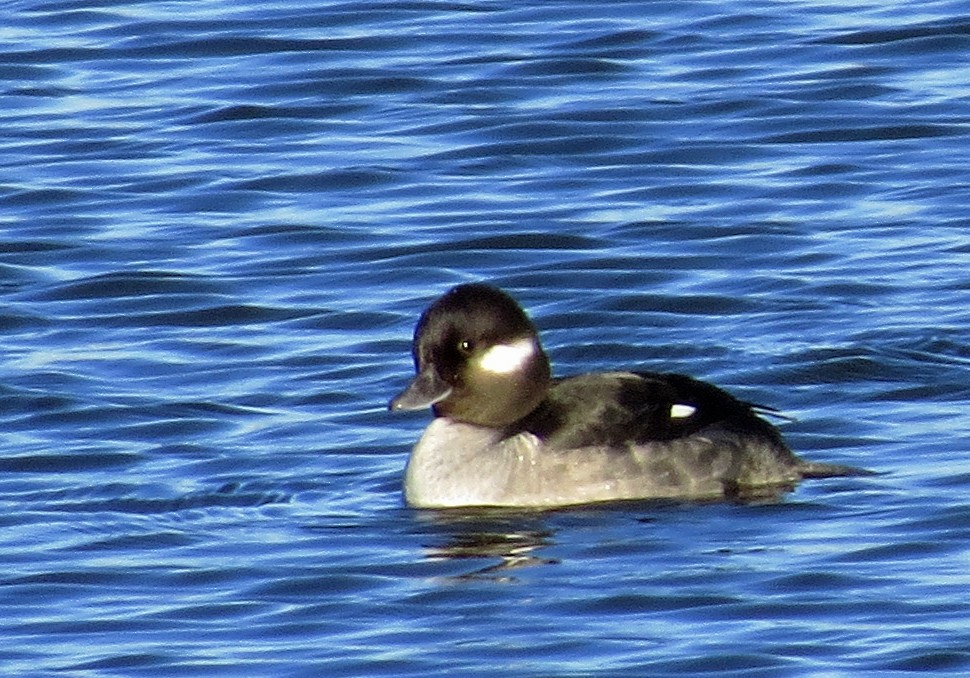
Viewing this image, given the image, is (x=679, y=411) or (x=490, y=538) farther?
(x=679, y=411)

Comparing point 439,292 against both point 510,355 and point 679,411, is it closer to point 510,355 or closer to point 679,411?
point 510,355

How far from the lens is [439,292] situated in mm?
13367

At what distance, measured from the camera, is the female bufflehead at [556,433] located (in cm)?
1044

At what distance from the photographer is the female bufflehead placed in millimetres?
10438

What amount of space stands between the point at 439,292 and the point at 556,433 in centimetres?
290

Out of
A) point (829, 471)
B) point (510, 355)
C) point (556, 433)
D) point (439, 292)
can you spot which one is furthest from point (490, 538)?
point (439, 292)

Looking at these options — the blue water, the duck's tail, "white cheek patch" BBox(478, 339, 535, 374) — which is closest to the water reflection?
the blue water

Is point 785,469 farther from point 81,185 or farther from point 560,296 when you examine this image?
point 81,185

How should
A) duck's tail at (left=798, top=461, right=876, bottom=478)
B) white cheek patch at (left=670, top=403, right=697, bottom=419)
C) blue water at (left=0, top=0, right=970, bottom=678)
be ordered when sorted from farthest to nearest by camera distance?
white cheek patch at (left=670, top=403, right=697, bottom=419)
duck's tail at (left=798, top=461, right=876, bottom=478)
blue water at (left=0, top=0, right=970, bottom=678)

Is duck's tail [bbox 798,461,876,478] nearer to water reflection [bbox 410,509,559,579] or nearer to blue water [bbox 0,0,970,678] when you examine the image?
blue water [bbox 0,0,970,678]

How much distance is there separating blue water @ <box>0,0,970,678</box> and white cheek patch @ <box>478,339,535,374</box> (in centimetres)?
62

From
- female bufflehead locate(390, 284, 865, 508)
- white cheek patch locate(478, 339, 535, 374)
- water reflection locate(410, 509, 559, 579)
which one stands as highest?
white cheek patch locate(478, 339, 535, 374)

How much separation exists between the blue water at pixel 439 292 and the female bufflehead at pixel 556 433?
0.17 m

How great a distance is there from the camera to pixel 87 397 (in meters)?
11.9
